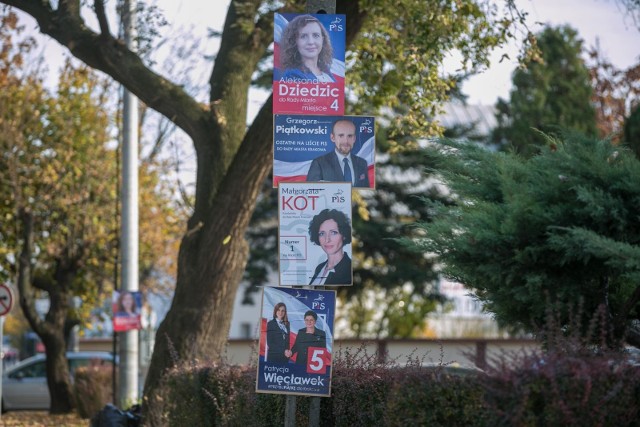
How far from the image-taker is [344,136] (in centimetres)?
867

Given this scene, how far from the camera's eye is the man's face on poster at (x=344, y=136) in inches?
341

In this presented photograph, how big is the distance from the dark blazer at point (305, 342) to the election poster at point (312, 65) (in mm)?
1694

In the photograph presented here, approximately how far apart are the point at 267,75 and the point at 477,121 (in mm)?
22975

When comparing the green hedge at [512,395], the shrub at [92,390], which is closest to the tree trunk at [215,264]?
the green hedge at [512,395]

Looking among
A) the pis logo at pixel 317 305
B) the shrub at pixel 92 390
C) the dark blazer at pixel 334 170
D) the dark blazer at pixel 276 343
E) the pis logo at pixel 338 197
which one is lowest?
the shrub at pixel 92 390

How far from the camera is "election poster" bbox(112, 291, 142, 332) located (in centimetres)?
1958

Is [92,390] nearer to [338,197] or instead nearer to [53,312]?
[53,312]

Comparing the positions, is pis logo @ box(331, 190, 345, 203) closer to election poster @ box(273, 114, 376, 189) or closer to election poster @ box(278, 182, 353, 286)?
election poster @ box(278, 182, 353, 286)

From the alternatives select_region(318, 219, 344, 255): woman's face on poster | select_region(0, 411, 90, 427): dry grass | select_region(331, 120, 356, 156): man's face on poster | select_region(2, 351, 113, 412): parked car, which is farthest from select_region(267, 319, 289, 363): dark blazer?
select_region(2, 351, 113, 412): parked car

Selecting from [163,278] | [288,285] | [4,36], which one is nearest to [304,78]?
[288,285]

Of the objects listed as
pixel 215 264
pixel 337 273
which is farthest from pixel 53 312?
pixel 337 273

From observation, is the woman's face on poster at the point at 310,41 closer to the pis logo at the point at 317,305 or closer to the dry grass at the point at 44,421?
the pis logo at the point at 317,305

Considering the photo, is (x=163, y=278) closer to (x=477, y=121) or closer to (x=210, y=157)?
(x=477, y=121)

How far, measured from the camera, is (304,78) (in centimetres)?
879
